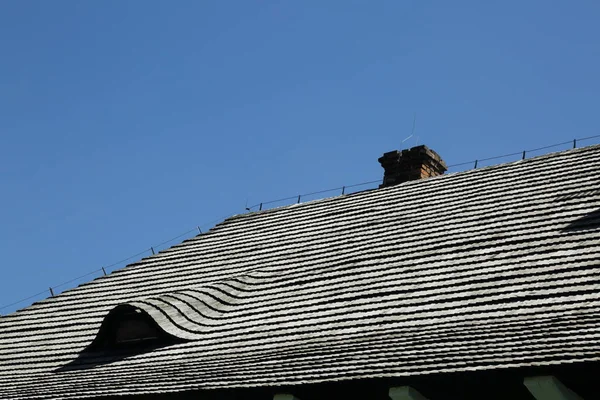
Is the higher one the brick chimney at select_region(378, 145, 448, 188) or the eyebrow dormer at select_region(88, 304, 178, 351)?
the brick chimney at select_region(378, 145, 448, 188)

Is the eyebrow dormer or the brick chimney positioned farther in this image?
the brick chimney

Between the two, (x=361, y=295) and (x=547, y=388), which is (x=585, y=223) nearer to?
(x=361, y=295)

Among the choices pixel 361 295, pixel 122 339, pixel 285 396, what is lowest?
Answer: pixel 285 396

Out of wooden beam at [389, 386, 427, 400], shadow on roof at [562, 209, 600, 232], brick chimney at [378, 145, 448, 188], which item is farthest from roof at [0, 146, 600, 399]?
brick chimney at [378, 145, 448, 188]

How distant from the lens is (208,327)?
1192cm

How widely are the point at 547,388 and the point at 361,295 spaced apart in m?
4.04

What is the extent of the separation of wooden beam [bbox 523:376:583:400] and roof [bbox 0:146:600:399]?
0.48 ft

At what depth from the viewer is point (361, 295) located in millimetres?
10984

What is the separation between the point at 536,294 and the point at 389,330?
1.52 m

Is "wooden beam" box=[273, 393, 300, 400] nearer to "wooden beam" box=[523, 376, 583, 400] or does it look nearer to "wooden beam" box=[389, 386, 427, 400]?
"wooden beam" box=[389, 386, 427, 400]

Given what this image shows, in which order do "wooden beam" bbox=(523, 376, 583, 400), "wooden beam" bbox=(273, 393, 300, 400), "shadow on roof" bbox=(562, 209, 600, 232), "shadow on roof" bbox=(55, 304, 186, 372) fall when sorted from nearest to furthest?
"wooden beam" bbox=(523, 376, 583, 400)
"wooden beam" bbox=(273, 393, 300, 400)
"shadow on roof" bbox=(562, 209, 600, 232)
"shadow on roof" bbox=(55, 304, 186, 372)

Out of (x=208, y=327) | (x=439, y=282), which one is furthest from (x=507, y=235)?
(x=208, y=327)

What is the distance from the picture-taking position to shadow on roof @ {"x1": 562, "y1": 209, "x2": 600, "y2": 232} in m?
10.3

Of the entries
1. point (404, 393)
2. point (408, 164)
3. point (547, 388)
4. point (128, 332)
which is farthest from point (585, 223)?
point (128, 332)
